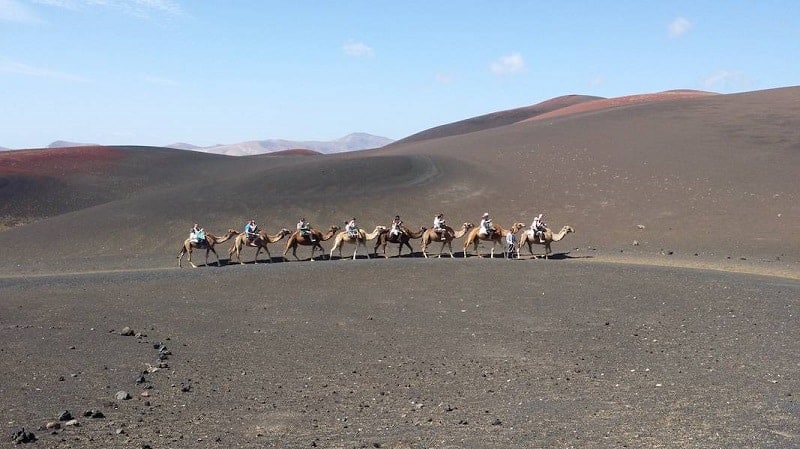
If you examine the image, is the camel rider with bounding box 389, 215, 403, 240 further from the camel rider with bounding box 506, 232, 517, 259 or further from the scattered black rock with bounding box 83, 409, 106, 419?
the scattered black rock with bounding box 83, 409, 106, 419

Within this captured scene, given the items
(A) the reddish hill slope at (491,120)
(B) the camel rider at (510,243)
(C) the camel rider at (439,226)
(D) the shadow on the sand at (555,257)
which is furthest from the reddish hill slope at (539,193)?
(A) the reddish hill slope at (491,120)

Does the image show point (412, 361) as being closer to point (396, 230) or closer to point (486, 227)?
point (486, 227)

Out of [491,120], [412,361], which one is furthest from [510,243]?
[491,120]

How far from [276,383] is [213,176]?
42768 mm

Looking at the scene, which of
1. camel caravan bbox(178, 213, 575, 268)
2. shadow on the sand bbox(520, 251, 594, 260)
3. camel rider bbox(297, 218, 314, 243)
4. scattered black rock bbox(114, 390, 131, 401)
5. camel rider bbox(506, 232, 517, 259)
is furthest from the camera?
camel rider bbox(297, 218, 314, 243)

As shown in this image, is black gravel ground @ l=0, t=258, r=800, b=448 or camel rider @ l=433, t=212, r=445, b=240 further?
camel rider @ l=433, t=212, r=445, b=240

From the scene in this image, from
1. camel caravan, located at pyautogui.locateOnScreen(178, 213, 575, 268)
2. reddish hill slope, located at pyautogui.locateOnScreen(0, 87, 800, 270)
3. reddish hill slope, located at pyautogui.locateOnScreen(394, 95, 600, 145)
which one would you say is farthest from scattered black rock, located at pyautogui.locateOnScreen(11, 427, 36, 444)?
reddish hill slope, located at pyautogui.locateOnScreen(394, 95, 600, 145)

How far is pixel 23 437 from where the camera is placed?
848 centimetres

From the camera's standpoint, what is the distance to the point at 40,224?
37.4 metres

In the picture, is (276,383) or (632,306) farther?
(632,306)

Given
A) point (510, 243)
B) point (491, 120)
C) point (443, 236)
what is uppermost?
point (491, 120)

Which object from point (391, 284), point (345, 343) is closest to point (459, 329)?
point (345, 343)

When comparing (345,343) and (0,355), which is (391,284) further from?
(0,355)

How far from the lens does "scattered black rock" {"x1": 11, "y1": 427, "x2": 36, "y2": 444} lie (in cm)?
846
